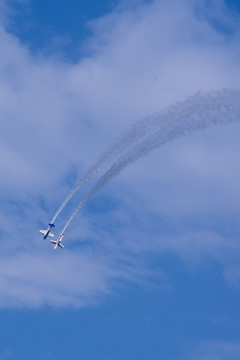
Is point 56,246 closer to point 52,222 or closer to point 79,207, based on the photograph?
point 52,222

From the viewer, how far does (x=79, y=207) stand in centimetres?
9056

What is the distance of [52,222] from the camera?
104 metres

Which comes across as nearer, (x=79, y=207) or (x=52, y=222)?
(x=79, y=207)

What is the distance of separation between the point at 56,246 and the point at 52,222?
4076mm

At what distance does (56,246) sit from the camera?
106562 mm

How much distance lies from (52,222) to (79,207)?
13.9 meters

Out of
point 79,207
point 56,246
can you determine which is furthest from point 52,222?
point 79,207

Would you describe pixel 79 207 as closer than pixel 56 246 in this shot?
Yes
